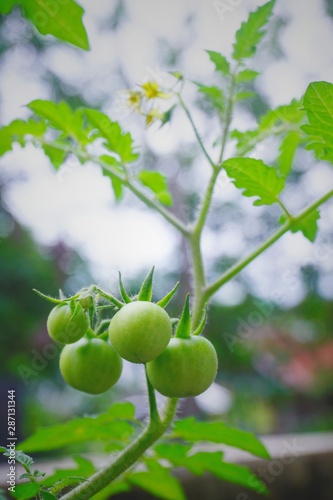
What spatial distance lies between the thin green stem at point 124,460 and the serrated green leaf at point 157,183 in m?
0.32

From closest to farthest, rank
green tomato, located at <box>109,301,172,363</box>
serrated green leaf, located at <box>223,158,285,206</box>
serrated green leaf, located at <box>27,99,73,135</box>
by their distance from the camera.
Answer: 1. green tomato, located at <box>109,301,172,363</box>
2. serrated green leaf, located at <box>223,158,285,206</box>
3. serrated green leaf, located at <box>27,99,73,135</box>

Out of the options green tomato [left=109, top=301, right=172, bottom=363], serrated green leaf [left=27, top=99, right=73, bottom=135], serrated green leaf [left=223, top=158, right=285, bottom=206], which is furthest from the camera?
serrated green leaf [left=27, top=99, right=73, bottom=135]

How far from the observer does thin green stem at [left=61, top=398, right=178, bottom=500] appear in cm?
43

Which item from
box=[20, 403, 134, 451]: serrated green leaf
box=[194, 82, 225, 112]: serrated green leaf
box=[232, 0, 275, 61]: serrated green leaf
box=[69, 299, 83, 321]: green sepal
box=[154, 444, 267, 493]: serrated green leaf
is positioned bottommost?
box=[154, 444, 267, 493]: serrated green leaf

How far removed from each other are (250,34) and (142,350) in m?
0.48

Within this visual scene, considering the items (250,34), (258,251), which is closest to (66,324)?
(258,251)

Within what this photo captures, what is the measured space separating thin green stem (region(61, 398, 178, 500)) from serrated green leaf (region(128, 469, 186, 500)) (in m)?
0.17

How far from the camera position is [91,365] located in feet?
1.54

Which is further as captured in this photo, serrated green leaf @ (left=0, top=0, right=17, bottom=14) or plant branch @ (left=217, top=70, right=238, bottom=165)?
plant branch @ (left=217, top=70, right=238, bottom=165)

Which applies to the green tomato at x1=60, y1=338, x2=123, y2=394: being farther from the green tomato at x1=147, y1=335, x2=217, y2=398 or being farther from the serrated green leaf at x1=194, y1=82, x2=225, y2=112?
the serrated green leaf at x1=194, y1=82, x2=225, y2=112

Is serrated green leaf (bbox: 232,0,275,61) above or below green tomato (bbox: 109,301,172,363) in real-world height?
above

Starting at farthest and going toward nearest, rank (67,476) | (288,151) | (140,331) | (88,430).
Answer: (288,151) → (88,430) → (67,476) → (140,331)

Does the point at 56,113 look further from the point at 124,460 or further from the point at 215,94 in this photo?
the point at 124,460

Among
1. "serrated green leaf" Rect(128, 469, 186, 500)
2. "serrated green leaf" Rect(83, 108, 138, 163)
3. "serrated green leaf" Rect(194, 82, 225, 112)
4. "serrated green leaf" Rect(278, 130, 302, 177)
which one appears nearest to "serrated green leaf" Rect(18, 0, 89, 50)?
"serrated green leaf" Rect(83, 108, 138, 163)
